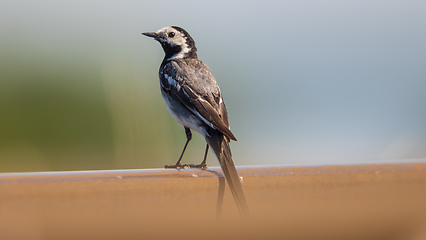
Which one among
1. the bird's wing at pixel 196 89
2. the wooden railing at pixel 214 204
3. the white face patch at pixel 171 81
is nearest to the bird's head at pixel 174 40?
the bird's wing at pixel 196 89

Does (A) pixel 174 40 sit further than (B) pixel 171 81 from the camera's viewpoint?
Yes

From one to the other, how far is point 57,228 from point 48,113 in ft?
8.25

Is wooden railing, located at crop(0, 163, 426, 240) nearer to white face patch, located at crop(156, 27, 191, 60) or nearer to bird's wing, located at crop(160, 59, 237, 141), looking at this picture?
bird's wing, located at crop(160, 59, 237, 141)

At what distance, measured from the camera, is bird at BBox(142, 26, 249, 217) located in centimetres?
174

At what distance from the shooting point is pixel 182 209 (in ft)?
2.49

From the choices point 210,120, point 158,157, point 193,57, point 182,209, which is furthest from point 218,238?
point 158,157

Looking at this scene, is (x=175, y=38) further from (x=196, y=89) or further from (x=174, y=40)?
(x=196, y=89)

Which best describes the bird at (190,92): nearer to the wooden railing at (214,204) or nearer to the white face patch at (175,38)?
the white face patch at (175,38)

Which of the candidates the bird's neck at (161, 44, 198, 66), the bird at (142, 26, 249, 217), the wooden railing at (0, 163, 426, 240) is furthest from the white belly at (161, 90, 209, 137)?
the wooden railing at (0, 163, 426, 240)

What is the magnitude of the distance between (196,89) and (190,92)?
0.03 meters

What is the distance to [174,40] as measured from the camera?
8.52 ft

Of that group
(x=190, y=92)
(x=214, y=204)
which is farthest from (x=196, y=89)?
(x=214, y=204)

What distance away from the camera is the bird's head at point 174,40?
257 cm

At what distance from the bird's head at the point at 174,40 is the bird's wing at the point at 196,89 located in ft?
0.76
